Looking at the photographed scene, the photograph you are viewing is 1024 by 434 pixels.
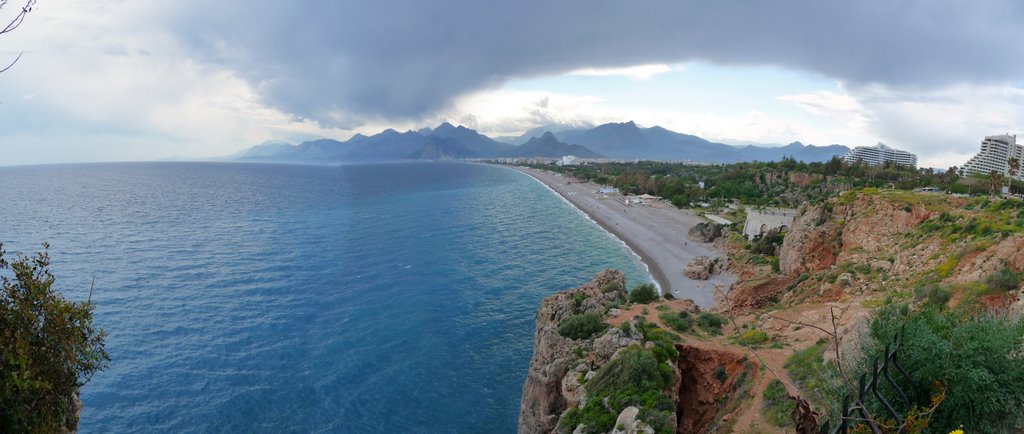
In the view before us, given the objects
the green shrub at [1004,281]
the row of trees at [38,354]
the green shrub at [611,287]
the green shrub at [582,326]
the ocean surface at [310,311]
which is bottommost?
the ocean surface at [310,311]

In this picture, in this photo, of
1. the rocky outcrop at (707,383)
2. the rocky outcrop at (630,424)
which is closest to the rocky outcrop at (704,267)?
the rocky outcrop at (707,383)

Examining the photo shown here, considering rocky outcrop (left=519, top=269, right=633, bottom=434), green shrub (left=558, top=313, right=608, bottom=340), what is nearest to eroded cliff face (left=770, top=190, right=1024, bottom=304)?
green shrub (left=558, top=313, right=608, bottom=340)

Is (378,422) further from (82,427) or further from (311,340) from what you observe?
(82,427)

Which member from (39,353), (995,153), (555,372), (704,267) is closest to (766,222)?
(704,267)

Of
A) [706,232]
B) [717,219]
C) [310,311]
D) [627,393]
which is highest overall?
[627,393]

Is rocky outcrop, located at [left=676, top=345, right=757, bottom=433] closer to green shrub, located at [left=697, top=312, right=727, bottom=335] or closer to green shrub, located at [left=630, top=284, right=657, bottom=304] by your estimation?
green shrub, located at [left=697, top=312, right=727, bottom=335]

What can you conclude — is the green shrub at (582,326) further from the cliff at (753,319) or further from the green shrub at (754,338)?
the green shrub at (754,338)

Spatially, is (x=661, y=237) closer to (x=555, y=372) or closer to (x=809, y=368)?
(x=555, y=372)
